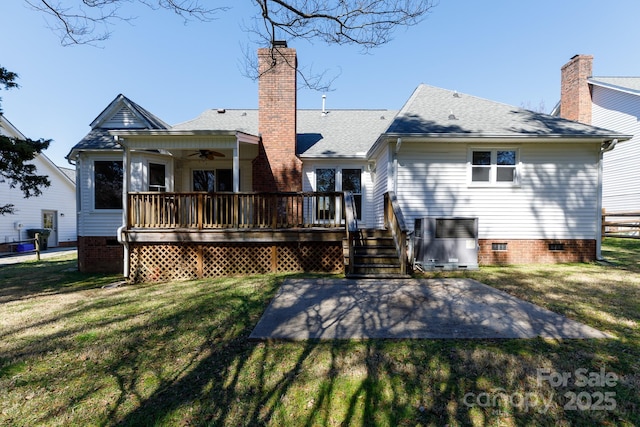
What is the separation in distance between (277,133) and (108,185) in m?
5.94

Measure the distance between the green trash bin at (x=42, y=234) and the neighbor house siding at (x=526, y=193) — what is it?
2295cm

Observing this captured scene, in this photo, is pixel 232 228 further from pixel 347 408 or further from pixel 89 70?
pixel 89 70

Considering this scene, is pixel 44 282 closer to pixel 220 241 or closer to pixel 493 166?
pixel 220 241

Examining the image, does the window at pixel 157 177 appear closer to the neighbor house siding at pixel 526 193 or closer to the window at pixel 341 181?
the window at pixel 341 181

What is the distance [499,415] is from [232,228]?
665 centimetres

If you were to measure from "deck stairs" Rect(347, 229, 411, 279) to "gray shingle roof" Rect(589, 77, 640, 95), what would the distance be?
53.1 feet

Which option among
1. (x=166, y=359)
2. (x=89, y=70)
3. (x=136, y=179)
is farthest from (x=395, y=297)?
(x=89, y=70)

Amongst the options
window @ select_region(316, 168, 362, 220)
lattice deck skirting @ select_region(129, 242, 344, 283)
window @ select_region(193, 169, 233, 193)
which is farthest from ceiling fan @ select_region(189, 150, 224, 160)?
window @ select_region(316, 168, 362, 220)

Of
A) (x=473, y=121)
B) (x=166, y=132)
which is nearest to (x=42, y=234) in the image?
(x=166, y=132)

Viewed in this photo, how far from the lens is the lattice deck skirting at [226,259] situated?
7.69 metres

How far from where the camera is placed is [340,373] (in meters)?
2.87

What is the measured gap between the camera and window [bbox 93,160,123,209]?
31.1ft

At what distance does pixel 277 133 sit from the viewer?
384 inches

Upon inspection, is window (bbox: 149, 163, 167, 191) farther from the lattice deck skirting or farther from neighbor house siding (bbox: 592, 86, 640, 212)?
neighbor house siding (bbox: 592, 86, 640, 212)
